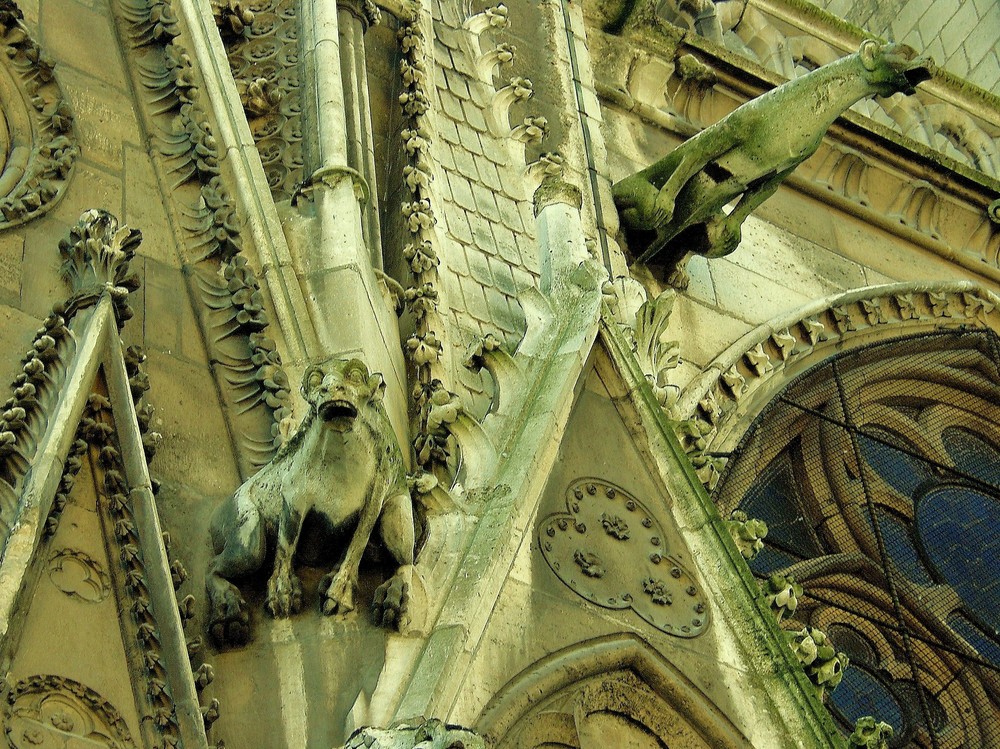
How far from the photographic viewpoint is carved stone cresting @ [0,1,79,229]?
9148mm

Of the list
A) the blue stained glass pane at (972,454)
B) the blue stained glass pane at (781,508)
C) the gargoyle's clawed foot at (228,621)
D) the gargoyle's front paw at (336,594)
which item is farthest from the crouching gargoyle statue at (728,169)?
the gargoyle's clawed foot at (228,621)

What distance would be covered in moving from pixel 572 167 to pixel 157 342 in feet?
13.6

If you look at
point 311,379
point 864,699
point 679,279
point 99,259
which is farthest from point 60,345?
point 864,699

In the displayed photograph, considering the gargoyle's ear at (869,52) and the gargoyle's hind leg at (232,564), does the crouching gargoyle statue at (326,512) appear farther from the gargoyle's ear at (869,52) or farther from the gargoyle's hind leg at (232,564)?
the gargoyle's ear at (869,52)

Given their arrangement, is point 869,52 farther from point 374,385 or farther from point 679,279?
point 374,385

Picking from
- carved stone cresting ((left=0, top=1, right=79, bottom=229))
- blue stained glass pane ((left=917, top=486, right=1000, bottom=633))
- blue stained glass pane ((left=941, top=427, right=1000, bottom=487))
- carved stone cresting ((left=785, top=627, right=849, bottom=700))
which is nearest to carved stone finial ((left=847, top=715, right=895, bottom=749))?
carved stone cresting ((left=785, top=627, right=849, bottom=700))

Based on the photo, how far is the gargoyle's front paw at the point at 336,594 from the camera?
7945mm

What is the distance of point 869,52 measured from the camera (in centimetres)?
1184

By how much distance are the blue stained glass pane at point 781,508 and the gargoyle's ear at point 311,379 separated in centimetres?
492

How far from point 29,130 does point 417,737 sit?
3.38m

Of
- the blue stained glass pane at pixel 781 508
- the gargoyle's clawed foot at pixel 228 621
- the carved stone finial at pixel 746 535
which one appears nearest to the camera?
the gargoyle's clawed foot at pixel 228 621

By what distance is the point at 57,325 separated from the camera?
8.27 metres

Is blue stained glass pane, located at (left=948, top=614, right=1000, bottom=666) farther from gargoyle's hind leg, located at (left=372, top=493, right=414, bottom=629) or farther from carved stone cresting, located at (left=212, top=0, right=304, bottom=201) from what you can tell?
gargoyle's hind leg, located at (left=372, top=493, right=414, bottom=629)

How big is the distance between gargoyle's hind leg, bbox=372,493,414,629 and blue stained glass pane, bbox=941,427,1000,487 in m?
6.44
